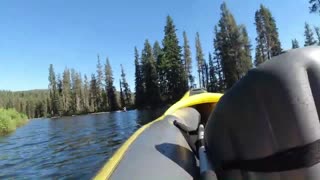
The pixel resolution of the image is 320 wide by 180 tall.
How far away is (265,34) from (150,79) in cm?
2089

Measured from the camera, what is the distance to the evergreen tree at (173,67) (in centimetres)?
6109

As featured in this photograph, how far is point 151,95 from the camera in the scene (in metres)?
67.2

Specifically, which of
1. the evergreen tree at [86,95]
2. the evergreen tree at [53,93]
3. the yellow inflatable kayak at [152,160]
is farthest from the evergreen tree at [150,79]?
the yellow inflatable kayak at [152,160]

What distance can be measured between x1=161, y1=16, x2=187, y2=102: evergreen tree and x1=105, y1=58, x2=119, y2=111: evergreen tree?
31.4 m

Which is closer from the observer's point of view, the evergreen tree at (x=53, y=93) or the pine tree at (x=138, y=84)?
the pine tree at (x=138, y=84)

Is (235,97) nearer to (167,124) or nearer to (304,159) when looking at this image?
(304,159)

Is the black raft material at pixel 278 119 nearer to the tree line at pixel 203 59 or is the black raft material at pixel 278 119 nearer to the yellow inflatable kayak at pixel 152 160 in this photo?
the yellow inflatable kayak at pixel 152 160

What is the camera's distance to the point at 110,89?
311 ft

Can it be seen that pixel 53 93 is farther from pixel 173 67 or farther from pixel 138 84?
pixel 173 67

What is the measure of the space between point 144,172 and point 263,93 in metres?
0.90

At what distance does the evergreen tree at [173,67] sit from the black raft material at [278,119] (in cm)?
5814

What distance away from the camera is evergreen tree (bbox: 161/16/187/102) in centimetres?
6109

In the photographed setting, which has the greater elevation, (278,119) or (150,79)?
(150,79)

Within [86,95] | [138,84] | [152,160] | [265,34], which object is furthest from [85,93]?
[152,160]
